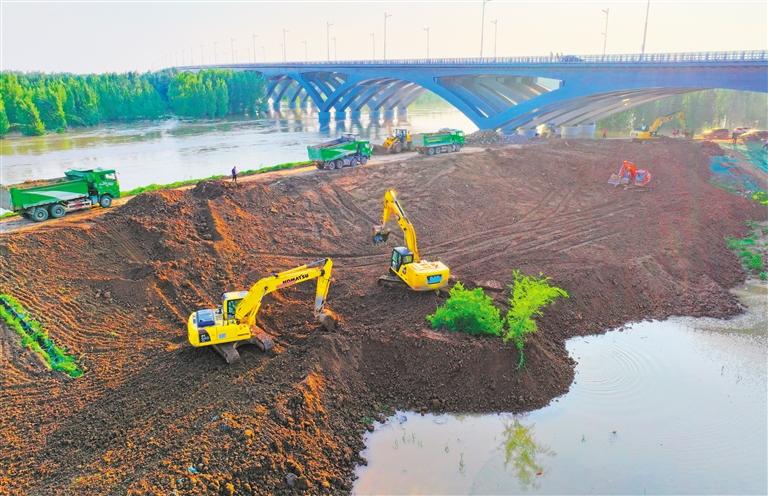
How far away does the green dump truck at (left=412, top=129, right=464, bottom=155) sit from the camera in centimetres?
3994

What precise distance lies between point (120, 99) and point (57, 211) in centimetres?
7150

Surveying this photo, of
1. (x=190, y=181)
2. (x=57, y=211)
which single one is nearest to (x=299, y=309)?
(x=57, y=211)

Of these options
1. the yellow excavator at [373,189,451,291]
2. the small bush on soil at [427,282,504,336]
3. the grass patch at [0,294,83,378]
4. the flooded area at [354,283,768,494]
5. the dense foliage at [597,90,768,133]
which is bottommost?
the flooded area at [354,283,768,494]

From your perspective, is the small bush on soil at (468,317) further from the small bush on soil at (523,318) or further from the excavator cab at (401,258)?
the excavator cab at (401,258)

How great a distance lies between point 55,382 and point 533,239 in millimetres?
20373

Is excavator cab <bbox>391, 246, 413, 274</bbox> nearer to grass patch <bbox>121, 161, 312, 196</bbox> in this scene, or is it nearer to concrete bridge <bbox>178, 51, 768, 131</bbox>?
grass patch <bbox>121, 161, 312, 196</bbox>

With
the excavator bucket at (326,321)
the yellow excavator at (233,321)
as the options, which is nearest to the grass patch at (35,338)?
the yellow excavator at (233,321)

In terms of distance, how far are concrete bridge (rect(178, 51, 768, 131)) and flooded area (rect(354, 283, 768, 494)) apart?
27503 millimetres

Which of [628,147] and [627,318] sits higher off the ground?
[628,147]

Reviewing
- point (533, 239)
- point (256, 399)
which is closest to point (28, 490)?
point (256, 399)

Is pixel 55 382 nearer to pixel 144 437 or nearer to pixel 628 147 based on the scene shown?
pixel 144 437

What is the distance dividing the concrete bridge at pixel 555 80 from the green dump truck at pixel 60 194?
3707 centimetres

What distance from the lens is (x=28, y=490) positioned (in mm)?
11500

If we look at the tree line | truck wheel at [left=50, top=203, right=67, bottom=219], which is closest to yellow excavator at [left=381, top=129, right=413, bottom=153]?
truck wheel at [left=50, top=203, right=67, bottom=219]
